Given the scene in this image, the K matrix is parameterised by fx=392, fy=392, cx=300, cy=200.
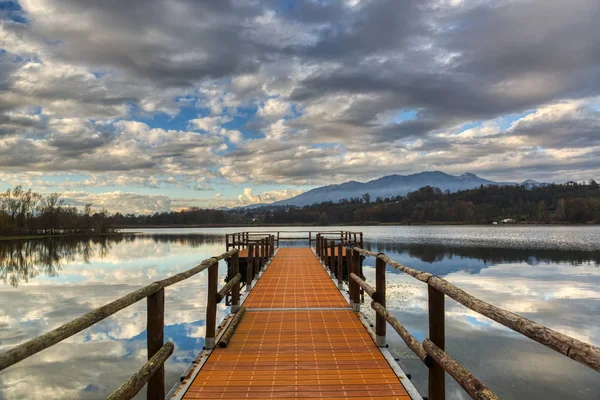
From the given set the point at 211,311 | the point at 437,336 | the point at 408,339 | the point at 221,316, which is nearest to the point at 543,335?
the point at 437,336

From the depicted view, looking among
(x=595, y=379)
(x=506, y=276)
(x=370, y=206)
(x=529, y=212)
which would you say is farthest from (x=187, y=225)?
(x=595, y=379)

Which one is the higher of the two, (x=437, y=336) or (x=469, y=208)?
(x=469, y=208)

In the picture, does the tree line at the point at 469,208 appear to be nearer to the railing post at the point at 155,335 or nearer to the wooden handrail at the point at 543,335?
the railing post at the point at 155,335

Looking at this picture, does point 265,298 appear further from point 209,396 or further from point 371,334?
point 209,396

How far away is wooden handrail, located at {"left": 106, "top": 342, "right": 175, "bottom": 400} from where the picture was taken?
2649mm

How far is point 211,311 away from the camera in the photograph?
542cm

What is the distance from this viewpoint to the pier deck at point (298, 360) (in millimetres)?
4012

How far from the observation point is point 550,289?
17125 mm

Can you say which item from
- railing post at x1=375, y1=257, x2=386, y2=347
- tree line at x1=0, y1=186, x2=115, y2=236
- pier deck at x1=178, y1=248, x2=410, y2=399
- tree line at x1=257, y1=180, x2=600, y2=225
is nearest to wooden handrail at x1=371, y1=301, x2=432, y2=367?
railing post at x1=375, y1=257, x2=386, y2=347

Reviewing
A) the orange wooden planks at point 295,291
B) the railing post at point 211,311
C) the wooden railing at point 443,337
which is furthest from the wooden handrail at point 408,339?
the orange wooden planks at point 295,291

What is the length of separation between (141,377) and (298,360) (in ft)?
7.64

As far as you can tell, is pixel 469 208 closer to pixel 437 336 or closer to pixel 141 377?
pixel 437 336

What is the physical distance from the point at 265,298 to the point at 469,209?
135887 mm

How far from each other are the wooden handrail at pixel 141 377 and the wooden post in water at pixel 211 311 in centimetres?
155
